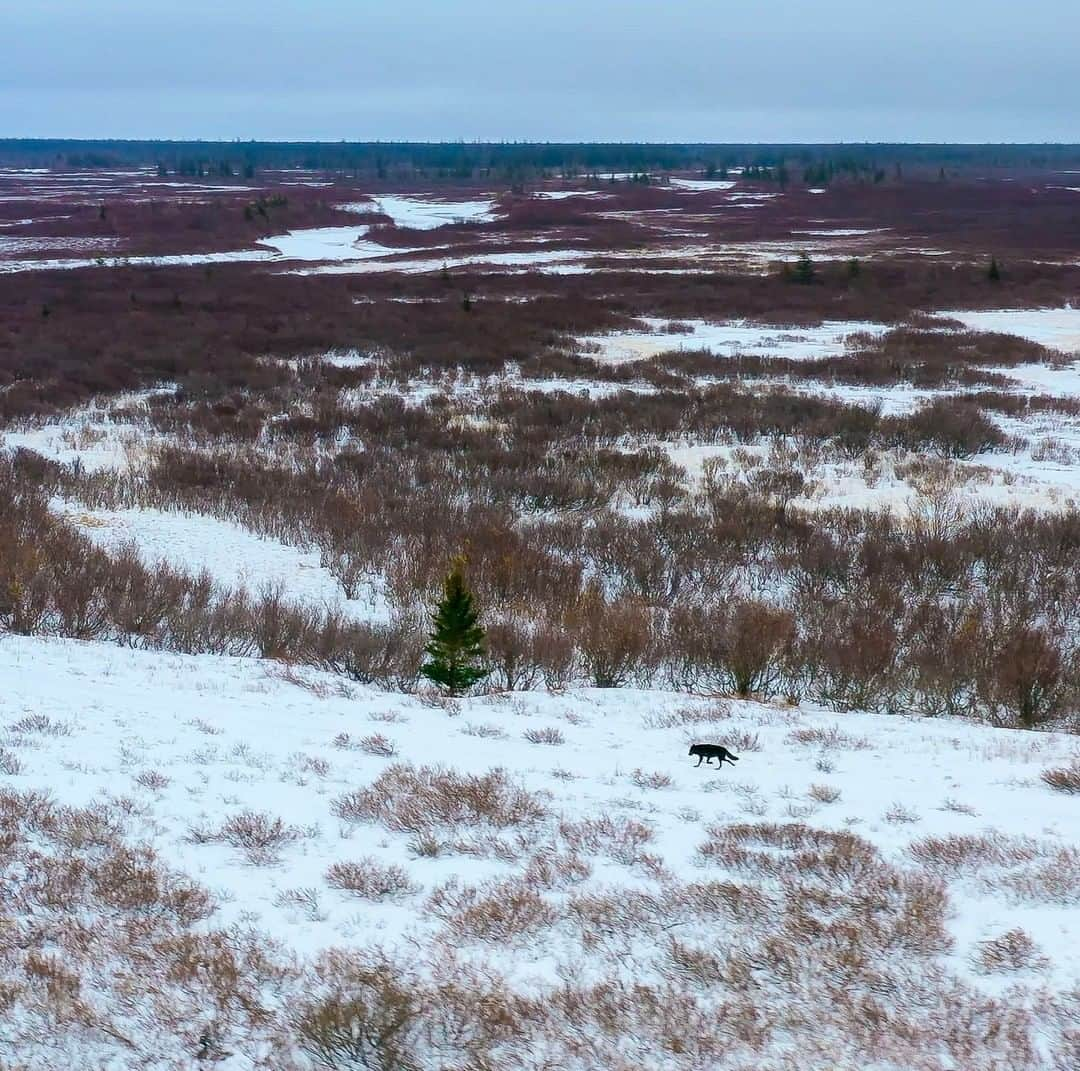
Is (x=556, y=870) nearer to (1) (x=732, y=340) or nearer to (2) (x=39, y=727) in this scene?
(2) (x=39, y=727)

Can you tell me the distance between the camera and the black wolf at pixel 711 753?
5.59 meters

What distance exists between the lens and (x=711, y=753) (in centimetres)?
561

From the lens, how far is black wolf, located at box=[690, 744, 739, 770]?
5.59 m

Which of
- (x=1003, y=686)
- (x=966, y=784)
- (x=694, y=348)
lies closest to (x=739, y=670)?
(x=1003, y=686)

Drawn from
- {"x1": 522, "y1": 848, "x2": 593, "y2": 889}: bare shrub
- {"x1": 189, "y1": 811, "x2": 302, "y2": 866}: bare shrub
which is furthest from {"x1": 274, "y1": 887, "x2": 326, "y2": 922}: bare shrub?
{"x1": 522, "y1": 848, "x2": 593, "y2": 889}: bare shrub

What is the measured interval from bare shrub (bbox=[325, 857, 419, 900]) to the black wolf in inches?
72.2

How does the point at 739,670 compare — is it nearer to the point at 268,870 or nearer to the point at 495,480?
the point at 268,870

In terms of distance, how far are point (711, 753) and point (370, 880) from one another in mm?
2046

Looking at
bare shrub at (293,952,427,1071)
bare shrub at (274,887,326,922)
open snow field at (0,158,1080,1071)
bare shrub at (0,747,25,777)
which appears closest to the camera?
bare shrub at (293,952,427,1071)

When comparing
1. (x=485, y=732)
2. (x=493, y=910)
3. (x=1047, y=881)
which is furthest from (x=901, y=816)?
(x=485, y=732)

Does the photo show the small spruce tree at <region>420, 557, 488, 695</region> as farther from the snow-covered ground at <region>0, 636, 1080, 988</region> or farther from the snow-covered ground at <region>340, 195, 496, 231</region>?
the snow-covered ground at <region>340, 195, 496, 231</region>

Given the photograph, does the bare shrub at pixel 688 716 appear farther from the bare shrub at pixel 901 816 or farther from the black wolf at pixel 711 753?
the bare shrub at pixel 901 816

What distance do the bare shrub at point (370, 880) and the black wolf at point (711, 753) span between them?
1.83 metres

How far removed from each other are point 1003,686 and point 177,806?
5413 mm
